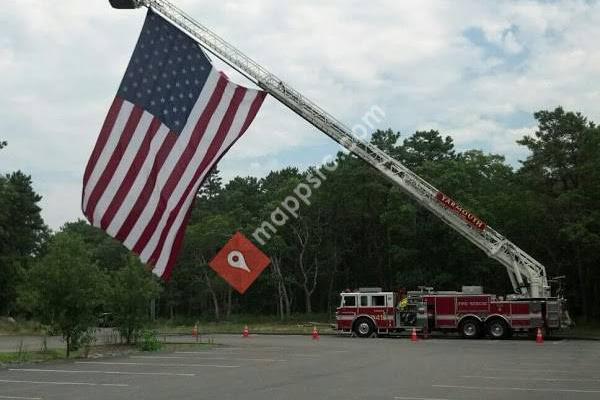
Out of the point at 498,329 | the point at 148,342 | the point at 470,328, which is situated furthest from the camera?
the point at 470,328

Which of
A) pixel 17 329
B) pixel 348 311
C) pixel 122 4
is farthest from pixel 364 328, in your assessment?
pixel 17 329

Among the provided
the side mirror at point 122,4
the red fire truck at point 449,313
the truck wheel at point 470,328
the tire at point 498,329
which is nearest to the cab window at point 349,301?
the red fire truck at point 449,313

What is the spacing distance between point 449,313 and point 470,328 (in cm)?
120

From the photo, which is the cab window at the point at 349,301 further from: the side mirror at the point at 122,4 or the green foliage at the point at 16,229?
the green foliage at the point at 16,229

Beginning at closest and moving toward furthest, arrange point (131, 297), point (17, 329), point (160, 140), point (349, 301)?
point (160, 140) → point (131, 297) → point (349, 301) → point (17, 329)

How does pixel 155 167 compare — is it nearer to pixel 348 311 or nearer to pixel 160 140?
pixel 160 140

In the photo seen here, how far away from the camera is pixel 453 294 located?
3309 cm

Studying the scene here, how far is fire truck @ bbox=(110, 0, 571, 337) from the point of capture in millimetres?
30406

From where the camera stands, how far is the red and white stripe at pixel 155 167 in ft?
60.0

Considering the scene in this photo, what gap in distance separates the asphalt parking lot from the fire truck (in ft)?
23.6

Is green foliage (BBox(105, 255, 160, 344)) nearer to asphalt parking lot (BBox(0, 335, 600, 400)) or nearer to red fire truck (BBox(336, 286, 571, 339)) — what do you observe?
asphalt parking lot (BBox(0, 335, 600, 400))

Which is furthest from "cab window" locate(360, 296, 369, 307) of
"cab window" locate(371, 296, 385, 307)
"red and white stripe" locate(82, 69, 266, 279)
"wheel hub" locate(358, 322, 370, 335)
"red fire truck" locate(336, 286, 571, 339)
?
"red and white stripe" locate(82, 69, 266, 279)

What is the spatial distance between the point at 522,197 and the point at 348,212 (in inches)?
897

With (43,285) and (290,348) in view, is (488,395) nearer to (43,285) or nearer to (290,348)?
(290,348)
